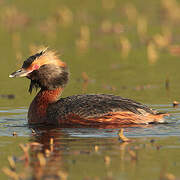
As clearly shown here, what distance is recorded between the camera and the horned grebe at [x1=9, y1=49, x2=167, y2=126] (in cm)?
1360

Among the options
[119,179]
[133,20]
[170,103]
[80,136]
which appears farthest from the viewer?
[133,20]

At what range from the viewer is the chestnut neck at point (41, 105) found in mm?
14375

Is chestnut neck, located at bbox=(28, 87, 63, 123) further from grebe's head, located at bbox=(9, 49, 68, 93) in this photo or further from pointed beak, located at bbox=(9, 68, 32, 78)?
pointed beak, located at bbox=(9, 68, 32, 78)

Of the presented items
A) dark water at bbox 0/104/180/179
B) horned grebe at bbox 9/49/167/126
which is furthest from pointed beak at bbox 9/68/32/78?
dark water at bbox 0/104/180/179

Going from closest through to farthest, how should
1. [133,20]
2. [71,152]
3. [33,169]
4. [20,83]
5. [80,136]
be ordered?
[33,169] < [71,152] < [80,136] < [20,83] < [133,20]

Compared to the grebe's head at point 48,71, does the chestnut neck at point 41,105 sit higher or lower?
lower

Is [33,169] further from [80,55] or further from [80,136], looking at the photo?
[80,55]

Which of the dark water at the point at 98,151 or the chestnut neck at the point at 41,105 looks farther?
the chestnut neck at the point at 41,105

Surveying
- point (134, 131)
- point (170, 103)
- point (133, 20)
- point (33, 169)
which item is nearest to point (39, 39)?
point (133, 20)

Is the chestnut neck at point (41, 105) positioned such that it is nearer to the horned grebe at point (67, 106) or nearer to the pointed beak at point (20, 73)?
the horned grebe at point (67, 106)

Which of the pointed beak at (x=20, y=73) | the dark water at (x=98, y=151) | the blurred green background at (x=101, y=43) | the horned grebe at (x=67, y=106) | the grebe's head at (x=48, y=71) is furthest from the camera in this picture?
the blurred green background at (x=101, y=43)

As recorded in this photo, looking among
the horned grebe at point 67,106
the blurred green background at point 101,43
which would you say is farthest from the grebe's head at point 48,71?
the blurred green background at point 101,43

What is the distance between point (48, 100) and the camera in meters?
14.8

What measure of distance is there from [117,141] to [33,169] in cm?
220
